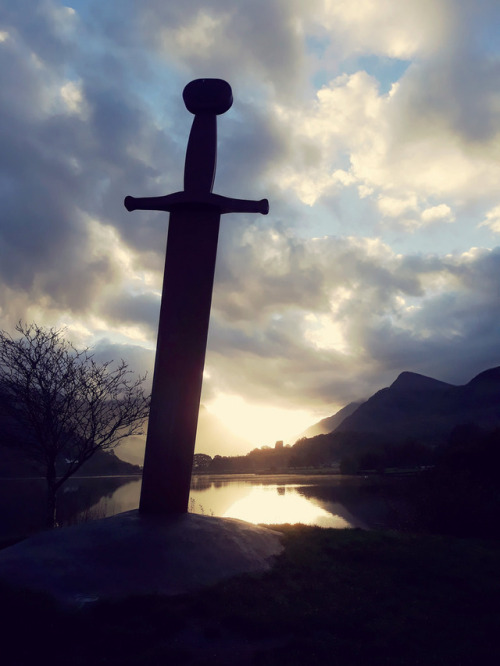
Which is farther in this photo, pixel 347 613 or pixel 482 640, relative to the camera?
pixel 347 613

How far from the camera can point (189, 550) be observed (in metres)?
9.21

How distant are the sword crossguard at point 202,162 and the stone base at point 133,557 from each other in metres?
7.73

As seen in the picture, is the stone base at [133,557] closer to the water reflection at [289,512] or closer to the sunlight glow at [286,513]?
the sunlight glow at [286,513]

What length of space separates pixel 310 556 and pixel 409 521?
1163cm

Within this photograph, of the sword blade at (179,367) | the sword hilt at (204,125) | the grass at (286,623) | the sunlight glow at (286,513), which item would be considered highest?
the sword hilt at (204,125)

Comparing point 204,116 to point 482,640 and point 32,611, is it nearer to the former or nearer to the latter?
point 32,611

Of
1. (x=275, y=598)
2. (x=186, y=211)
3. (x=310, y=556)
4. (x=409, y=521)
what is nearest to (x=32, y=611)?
(x=275, y=598)

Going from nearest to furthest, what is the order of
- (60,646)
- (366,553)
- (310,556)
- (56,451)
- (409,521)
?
(60,646) → (310,556) → (366,553) → (56,451) → (409,521)

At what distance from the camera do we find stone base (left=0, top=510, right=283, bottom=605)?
802 centimetres

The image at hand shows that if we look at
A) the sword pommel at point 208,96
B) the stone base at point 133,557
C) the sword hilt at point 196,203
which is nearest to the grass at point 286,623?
the stone base at point 133,557

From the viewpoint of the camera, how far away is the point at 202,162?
1278 cm

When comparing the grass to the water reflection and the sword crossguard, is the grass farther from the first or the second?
the water reflection

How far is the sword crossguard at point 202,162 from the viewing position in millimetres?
12273

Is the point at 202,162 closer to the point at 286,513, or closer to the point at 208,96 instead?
the point at 208,96
